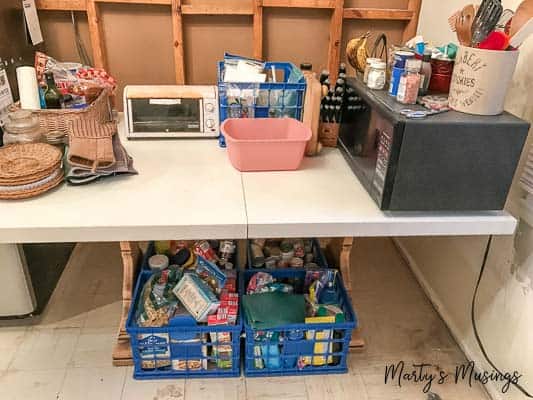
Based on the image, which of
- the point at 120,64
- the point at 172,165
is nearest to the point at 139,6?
the point at 120,64

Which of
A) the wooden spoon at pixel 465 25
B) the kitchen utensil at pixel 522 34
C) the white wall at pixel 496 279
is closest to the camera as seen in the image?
the kitchen utensil at pixel 522 34

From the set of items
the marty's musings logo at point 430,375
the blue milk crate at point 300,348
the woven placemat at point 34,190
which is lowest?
the marty's musings logo at point 430,375

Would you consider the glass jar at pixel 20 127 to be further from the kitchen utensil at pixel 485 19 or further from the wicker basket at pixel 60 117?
the kitchen utensil at pixel 485 19

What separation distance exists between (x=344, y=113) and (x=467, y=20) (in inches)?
19.6

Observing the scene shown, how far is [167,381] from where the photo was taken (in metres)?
1.64

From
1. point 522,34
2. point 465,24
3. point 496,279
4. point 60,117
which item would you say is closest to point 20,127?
point 60,117

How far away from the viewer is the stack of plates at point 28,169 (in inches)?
50.3

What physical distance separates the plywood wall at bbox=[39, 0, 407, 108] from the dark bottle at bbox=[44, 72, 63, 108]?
16.9 inches

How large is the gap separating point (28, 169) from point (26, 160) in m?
0.09

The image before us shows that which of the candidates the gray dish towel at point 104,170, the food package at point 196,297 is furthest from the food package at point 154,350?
the gray dish towel at point 104,170

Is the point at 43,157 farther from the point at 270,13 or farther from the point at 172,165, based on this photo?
the point at 270,13

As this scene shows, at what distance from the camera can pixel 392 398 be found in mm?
1592

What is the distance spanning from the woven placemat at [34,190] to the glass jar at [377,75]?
1028 mm

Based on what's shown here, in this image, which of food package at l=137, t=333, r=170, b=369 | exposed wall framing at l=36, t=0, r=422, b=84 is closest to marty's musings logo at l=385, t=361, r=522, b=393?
food package at l=137, t=333, r=170, b=369
